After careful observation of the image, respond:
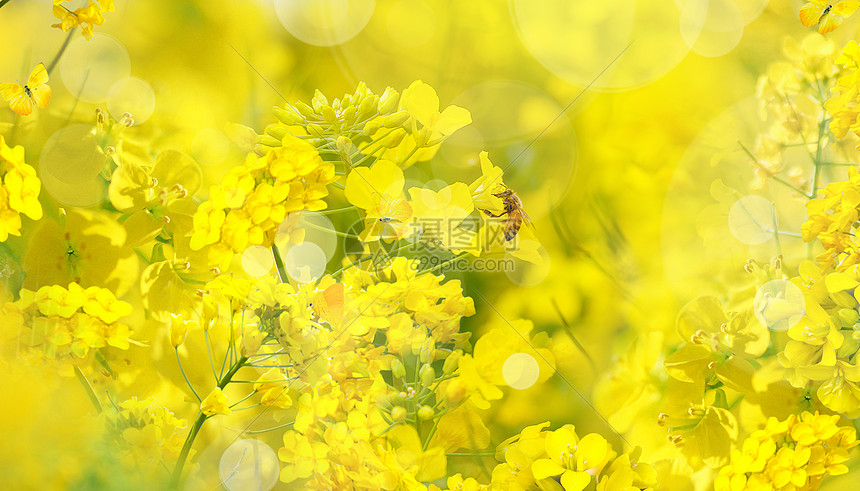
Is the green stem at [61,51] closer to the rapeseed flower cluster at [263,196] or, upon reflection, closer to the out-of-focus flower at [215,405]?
the rapeseed flower cluster at [263,196]

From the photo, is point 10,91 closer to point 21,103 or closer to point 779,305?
point 21,103

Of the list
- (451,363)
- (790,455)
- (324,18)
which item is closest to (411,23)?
(324,18)

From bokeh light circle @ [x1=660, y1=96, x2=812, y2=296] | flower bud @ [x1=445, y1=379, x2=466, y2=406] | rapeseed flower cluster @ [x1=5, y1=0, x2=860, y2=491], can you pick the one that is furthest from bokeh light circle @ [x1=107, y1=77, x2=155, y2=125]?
bokeh light circle @ [x1=660, y1=96, x2=812, y2=296]

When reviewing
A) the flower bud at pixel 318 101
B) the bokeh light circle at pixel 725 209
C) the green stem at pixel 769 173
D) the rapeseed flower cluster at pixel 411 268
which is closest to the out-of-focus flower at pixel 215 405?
the rapeseed flower cluster at pixel 411 268

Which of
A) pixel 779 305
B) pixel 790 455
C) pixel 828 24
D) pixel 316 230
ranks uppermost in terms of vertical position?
pixel 828 24

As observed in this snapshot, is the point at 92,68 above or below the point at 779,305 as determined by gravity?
above

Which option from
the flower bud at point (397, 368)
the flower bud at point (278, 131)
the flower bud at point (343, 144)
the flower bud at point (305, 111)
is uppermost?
the flower bud at point (305, 111)

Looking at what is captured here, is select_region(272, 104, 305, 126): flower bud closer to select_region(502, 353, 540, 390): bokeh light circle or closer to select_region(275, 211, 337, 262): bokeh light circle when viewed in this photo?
select_region(275, 211, 337, 262): bokeh light circle
